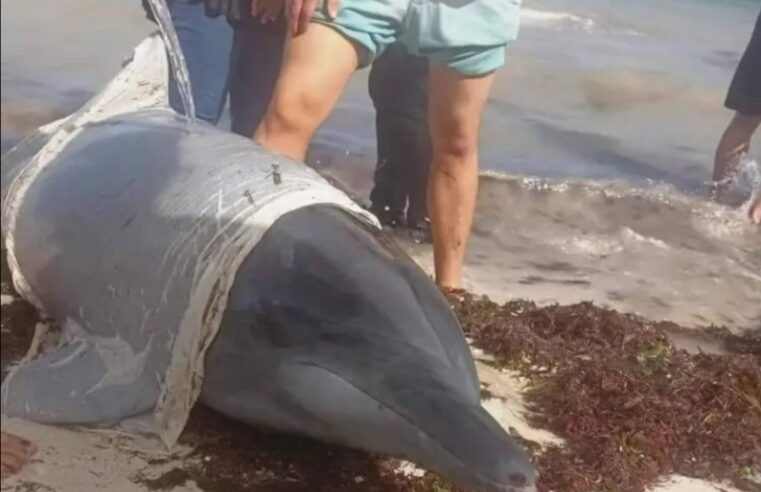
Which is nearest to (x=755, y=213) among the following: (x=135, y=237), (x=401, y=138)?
(x=401, y=138)

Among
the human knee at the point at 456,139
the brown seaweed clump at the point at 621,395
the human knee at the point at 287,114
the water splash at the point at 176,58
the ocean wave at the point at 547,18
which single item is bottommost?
the brown seaweed clump at the point at 621,395

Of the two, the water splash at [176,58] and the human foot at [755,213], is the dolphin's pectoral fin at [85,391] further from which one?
the human foot at [755,213]

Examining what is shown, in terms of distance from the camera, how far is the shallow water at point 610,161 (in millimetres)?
4387

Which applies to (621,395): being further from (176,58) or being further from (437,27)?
(176,58)

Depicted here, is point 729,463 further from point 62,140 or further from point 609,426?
point 62,140

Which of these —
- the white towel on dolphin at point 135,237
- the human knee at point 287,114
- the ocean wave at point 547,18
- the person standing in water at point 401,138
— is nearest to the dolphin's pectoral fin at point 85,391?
the white towel on dolphin at point 135,237

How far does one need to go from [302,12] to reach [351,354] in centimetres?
144

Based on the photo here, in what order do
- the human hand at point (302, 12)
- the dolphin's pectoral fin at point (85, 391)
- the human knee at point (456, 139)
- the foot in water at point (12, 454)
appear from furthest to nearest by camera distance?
the human knee at point (456, 139)
the human hand at point (302, 12)
the dolphin's pectoral fin at point (85, 391)
the foot in water at point (12, 454)

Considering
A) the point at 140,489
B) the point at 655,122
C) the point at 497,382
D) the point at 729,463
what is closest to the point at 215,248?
the point at 140,489

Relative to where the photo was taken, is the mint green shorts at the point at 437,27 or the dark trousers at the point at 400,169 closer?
the mint green shorts at the point at 437,27

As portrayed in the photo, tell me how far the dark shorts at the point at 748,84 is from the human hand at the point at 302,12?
4.86 ft

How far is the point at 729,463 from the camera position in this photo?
11.9 feet

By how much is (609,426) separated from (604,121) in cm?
190

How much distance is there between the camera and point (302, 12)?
3936 millimetres
